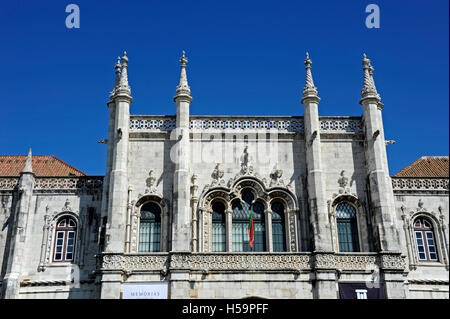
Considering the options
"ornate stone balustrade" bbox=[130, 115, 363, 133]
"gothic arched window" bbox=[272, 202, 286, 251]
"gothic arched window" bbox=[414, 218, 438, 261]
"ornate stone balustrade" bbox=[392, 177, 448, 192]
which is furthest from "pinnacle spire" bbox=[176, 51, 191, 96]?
"gothic arched window" bbox=[414, 218, 438, 261]

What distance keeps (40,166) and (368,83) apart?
59.7 ft

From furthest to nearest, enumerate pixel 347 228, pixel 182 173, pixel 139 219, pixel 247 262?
pixel 347 228, pixel 139 219, pixel 182 173, pixel 247 262

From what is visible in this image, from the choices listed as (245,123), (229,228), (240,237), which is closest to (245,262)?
(240,237)

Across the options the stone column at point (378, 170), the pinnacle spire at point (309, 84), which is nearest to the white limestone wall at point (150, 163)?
the pinnacle spire at point (309, 84)

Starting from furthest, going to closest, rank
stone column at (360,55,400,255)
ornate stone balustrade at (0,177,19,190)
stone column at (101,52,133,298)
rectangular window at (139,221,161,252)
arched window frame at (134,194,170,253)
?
ornate stone balustrade at (0,177,19,190)
rectangular window at (139,221,161,252)
arched window frame at (134,194,170,253)
stone column at (360,55,400,255)
stone column at (101,52,133,298)

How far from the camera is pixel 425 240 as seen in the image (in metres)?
27.3

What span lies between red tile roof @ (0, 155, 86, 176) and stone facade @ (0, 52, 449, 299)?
11.9ft

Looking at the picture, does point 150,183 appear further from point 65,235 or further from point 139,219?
point 65,235

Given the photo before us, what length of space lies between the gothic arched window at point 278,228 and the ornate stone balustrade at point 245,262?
1.23 m

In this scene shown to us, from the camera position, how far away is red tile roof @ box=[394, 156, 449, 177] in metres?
31.5

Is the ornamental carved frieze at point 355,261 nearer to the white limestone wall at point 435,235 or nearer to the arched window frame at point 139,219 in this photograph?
the white limestone wall at point 435,235

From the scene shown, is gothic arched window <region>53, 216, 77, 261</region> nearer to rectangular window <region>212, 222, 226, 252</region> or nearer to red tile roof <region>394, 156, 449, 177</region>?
rectangular window <region>212, 222, 226, 252</region>
